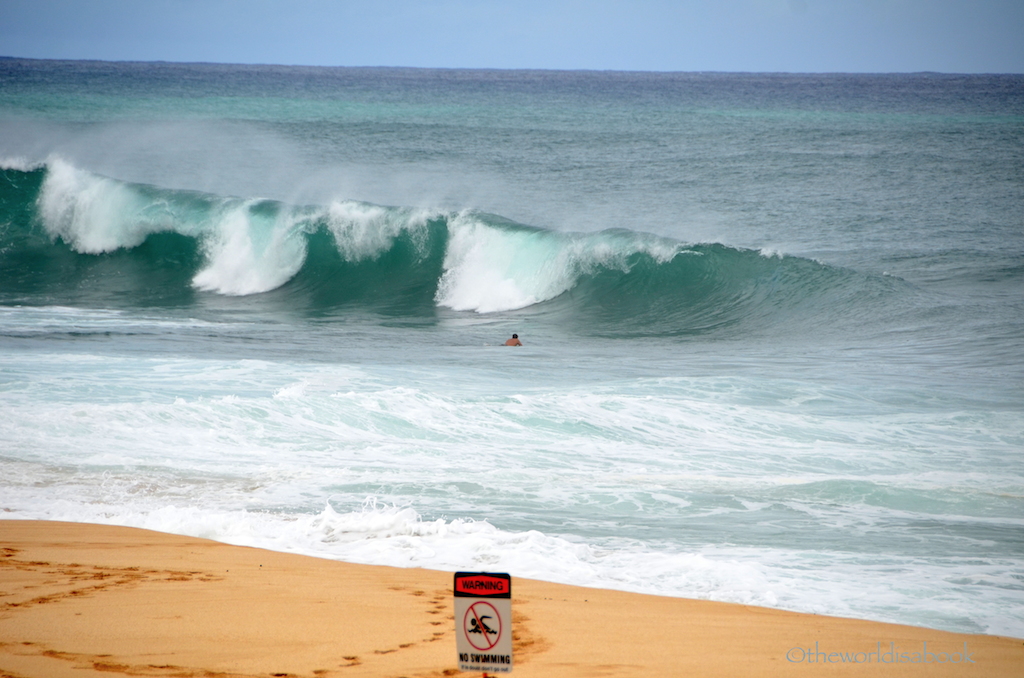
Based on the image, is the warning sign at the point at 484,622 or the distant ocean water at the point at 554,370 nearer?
the warning sign at the point at 484,622

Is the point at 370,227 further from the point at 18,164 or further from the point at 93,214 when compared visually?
the point at 18,164

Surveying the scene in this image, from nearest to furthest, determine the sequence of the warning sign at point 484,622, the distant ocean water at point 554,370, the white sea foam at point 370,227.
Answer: the warning sign at point 484,622 → the distant ocean water at point 554,370 → the white sea foam at point 370,227

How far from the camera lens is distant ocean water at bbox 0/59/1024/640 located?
5.86 m

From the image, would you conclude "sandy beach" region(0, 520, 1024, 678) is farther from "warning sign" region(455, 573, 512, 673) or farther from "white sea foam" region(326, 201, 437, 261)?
"white sea foam" region(326, 201, 437, 261)

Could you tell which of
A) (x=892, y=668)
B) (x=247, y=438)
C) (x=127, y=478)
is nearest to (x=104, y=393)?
(x=247, y=438)

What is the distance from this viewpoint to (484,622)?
8.13ft

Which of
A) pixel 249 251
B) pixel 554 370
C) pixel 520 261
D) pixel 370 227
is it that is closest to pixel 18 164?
pixel 249 251

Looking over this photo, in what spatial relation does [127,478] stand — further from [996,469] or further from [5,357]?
[996,469]

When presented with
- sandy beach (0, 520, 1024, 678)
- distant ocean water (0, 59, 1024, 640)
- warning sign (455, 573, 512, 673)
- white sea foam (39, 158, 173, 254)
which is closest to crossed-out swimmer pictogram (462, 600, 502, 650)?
warning sign (455, 573, 512, 673)

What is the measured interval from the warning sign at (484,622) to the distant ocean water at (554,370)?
2669 millimetres

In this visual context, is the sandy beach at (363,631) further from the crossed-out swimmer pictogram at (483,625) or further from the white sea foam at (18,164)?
the white sea foam at (18,164)

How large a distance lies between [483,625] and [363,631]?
171cm

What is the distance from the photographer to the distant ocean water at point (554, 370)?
231 inches

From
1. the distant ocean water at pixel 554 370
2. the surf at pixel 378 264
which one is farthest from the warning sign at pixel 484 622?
the surf at pixel 378 264
